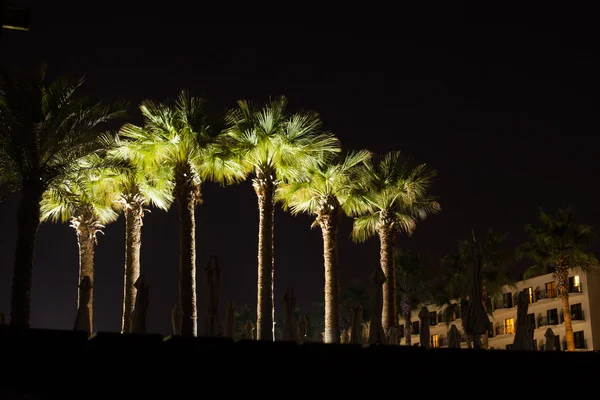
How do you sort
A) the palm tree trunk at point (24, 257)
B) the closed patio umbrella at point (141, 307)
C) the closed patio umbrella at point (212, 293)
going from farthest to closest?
the closed patio umbrella at point (212, 293) < the palm tree trunk at point (24, 257) < the closed patio umbrella at point (141, 307)

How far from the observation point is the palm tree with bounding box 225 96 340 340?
30531 mm

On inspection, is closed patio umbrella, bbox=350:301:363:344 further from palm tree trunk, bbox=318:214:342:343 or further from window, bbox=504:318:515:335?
window, bbox=504:318:515:335

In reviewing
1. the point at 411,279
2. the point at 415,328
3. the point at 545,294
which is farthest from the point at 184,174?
the point at 415,328

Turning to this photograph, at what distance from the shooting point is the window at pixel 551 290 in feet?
204

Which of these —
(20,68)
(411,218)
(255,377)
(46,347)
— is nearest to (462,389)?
(255,377)

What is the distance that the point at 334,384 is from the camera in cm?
1117

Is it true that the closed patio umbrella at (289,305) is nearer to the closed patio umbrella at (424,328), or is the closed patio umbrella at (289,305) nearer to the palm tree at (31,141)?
the closed patio umbrella at (424,328)

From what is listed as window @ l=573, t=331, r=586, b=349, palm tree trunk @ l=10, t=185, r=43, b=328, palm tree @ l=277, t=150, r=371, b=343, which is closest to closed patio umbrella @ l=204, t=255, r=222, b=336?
palm tree trunk @ l=10, t=185, r=43, b=328

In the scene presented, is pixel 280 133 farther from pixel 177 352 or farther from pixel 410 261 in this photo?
pixel 410 261

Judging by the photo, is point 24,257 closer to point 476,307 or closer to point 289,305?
point 289,305

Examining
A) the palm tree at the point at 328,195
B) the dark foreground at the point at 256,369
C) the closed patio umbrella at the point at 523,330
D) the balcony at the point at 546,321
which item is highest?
the palm tree at the point at 328,195

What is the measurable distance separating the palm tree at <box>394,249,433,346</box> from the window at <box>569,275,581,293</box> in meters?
11.0

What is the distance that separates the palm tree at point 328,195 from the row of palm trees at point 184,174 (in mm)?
53

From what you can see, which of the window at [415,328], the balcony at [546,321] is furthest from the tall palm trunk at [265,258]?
the window at [415,328]
